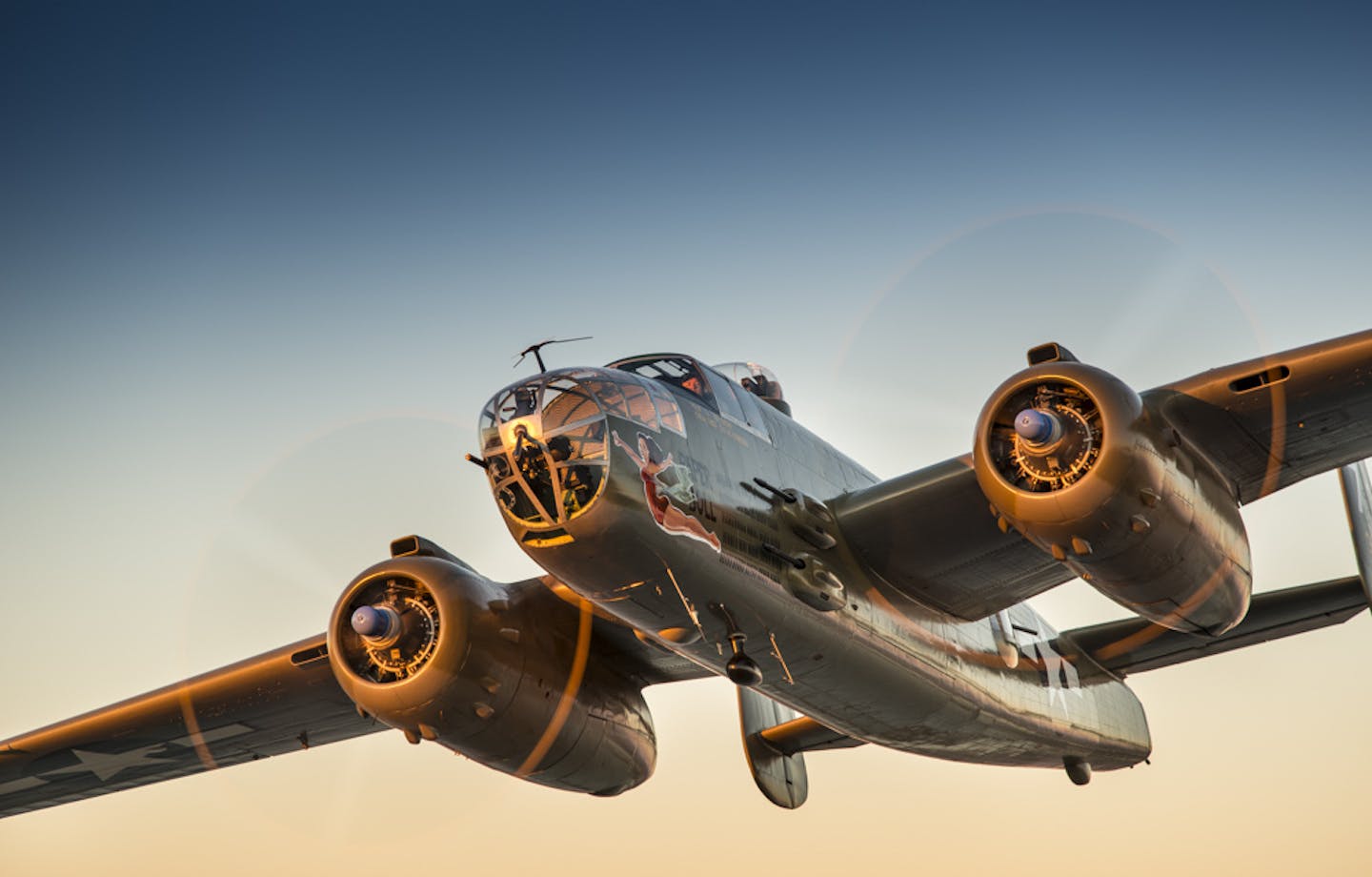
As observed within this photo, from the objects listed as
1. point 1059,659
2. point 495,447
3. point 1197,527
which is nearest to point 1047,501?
point 1197,527

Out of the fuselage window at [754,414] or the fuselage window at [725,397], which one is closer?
the fuselage window at [725,397]

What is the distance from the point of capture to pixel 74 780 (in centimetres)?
1576

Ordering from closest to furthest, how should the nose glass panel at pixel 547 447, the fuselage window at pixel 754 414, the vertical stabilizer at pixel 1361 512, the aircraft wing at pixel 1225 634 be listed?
the nose glass panel at pixel 547 447
the fuselage window at pixel 754 414
the vertical stabilizer at pixel 1361 512
the aircraft wing at pixel 1225 634

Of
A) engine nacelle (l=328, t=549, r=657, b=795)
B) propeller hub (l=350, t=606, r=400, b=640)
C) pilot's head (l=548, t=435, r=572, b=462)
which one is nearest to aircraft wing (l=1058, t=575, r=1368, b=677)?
engine nacelle (l=328, t=549, r=657, b=795)

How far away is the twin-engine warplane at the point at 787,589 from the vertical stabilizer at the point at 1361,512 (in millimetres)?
41

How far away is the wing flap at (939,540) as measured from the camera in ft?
37.9

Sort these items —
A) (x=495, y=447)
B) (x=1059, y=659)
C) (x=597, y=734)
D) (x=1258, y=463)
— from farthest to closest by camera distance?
(x=1059, y=659) → (x=597, y=734) → (x=1258, y=463) → (x=495, y=447)

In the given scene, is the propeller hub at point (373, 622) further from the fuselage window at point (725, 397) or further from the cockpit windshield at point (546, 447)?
the fuselage window at point (725, 397)

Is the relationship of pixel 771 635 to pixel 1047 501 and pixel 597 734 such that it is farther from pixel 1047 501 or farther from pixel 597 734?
pixel 597 734

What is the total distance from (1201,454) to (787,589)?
3530mm

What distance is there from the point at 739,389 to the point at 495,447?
2953mm

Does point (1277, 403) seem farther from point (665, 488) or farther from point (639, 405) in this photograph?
point (639, 405)

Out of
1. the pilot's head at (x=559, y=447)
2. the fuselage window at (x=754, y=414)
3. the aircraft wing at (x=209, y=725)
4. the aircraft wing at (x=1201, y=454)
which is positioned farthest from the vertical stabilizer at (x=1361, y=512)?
the pilot's head at (x=559, y=447)

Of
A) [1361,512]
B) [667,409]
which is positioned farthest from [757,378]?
[1361,512]
